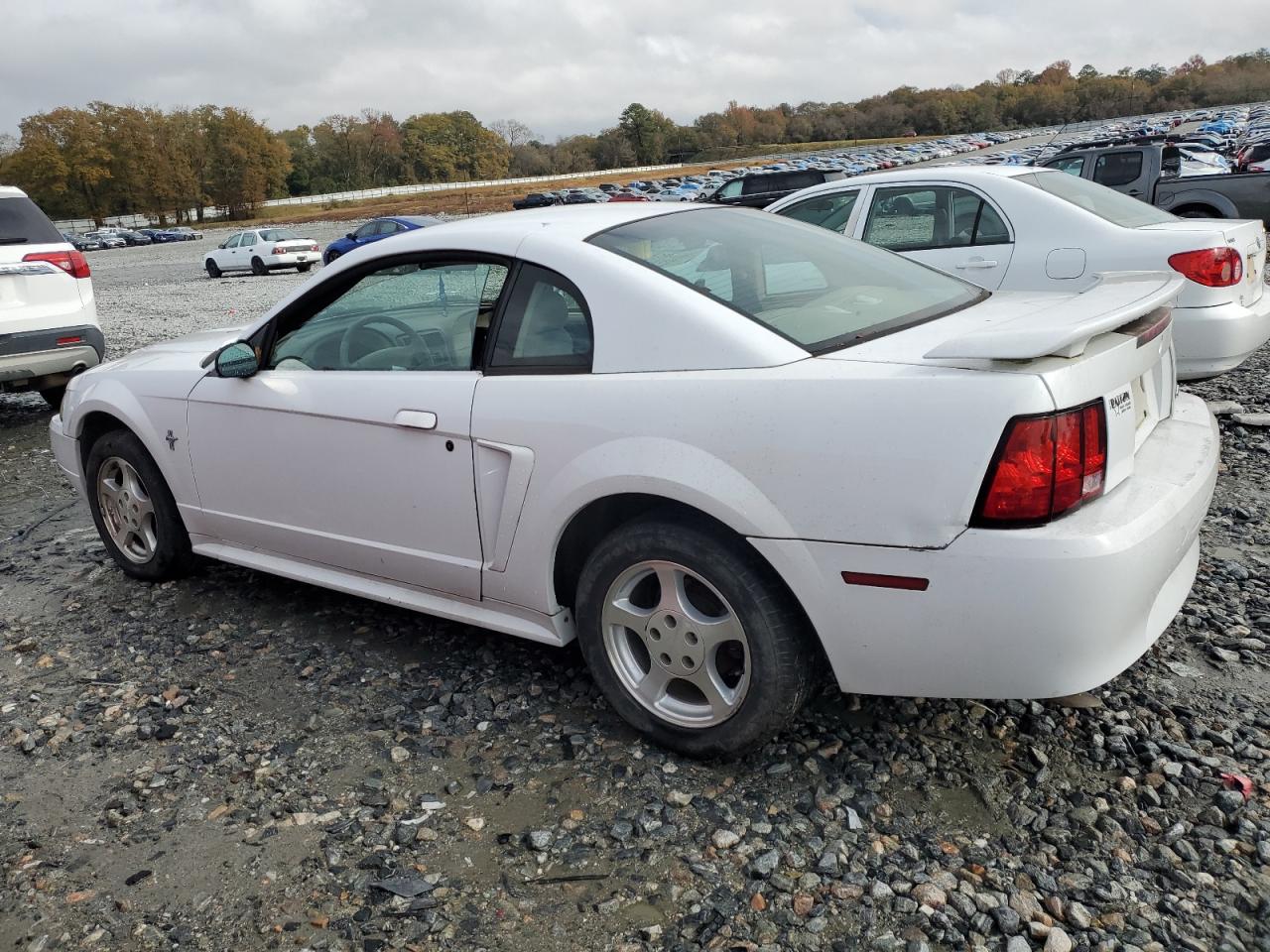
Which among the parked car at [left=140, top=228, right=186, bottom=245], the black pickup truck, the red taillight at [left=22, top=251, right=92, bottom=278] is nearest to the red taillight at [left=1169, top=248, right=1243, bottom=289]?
the red taillight at [left=22, top=251, right=92, bottom=278]

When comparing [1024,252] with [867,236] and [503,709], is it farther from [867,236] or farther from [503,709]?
[503,709]

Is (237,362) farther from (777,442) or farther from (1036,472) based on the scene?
(1036,472)

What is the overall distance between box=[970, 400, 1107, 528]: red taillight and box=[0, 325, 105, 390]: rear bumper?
7504 mm

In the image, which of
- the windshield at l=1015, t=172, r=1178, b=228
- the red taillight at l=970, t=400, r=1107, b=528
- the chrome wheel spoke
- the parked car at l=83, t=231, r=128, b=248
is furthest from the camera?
the parked car at l=83, t=231, r=128, b=248

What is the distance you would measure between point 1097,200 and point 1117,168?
788 centimetres

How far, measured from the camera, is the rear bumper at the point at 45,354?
7.29m

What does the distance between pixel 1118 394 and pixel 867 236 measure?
4969 millimetres

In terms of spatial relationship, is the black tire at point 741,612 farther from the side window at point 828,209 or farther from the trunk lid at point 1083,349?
the side window at point 828,209

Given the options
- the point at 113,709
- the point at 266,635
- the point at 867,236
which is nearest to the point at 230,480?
the point at 266,635

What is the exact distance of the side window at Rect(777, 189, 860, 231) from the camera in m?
7.30

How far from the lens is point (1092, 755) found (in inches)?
106

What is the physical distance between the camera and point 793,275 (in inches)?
119

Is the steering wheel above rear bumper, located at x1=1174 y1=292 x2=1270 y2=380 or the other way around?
above

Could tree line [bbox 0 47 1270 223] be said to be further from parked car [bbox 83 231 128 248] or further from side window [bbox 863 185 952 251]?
side window [bbox 863 185 952 251]
